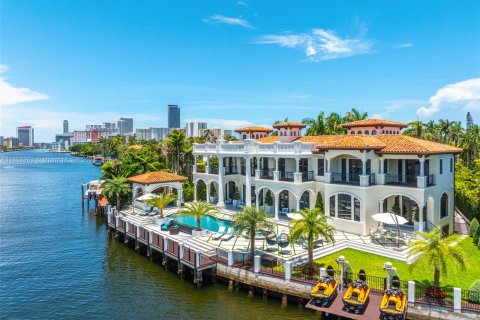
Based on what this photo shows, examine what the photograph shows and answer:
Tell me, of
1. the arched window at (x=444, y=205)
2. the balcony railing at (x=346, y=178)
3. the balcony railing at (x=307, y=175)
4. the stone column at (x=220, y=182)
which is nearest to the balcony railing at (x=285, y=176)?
the balcony railing at (x=307, y=175)

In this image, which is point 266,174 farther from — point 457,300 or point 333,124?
point 457,300

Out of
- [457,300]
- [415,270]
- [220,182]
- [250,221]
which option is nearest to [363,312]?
[457,300]

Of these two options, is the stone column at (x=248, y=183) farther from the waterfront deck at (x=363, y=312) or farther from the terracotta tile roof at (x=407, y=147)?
the waterfront deck at (x=363, y=312)

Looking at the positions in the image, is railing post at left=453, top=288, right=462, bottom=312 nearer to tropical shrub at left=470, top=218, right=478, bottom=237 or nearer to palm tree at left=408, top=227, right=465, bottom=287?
palm tree at left=408, top=227, right=465, bottom=287

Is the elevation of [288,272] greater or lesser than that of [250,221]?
lesser

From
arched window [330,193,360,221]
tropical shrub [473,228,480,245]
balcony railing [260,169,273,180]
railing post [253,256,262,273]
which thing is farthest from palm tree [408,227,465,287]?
balcony railing [260,169,273,180]

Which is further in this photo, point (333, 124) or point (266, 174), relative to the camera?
point (333, 124)
